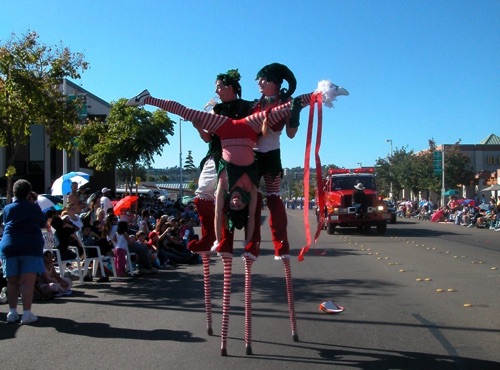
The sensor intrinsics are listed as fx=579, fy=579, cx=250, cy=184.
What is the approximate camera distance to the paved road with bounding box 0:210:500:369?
17.3 feet

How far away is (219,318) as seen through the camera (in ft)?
23.2

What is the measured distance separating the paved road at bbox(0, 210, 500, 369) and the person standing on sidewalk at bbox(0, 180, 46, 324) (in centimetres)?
34

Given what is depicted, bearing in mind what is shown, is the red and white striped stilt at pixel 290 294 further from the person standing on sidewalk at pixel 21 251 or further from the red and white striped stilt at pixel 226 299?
the person standing on sidewalk at pixel 21 251

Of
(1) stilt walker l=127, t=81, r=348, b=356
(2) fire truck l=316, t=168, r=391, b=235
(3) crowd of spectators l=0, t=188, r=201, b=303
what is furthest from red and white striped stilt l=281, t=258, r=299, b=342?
(2) fire truck l=316, t=168, r=391, b=235

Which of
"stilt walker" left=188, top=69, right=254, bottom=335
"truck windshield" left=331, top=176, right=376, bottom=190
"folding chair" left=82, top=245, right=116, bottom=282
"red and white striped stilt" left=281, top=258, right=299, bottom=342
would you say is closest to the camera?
"red and white striped stilt" left=281, top=258, right=299, bottom=342

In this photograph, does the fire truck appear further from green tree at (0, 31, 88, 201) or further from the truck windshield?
green tree at (0, 31, 88, 201)

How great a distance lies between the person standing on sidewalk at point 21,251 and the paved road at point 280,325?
0.34 metres

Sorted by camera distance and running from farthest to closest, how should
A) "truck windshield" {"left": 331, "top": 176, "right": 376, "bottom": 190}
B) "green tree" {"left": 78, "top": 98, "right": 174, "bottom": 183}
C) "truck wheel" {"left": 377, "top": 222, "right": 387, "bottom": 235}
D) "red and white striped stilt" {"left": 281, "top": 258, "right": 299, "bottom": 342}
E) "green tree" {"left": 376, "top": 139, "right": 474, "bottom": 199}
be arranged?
"green tree" {"left": 376, "top": 139, "right": 474, "bottom": 199}, "truck windshield" {"left": 331, "top": 176, "right": 376, "bottom": 190}, "truck wheel" {"left": 377, "top": 222, "right": 387, "bottom": 235}, "green tree" {"left": 78, "top": 98, "right": 174, "bottom": 183}, "red and white striped stilt" {"left": 281, "top": 258, "right": 299, "bottom": 342}

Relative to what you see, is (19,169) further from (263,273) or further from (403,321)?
(403,321)

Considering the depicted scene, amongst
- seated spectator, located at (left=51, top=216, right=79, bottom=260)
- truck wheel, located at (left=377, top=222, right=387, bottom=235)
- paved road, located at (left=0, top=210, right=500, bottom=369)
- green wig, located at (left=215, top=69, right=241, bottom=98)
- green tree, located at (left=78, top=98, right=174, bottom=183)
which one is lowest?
paved road, located at (left=0, top=210, right=500, bottom=369)

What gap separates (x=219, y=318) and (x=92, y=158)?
17273 millimetres

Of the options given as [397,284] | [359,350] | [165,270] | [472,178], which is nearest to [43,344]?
[359,350]

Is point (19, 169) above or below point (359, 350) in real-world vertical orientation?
above

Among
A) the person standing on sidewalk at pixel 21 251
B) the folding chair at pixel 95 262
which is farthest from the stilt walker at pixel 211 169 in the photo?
the folding chair at pixel 95 262
